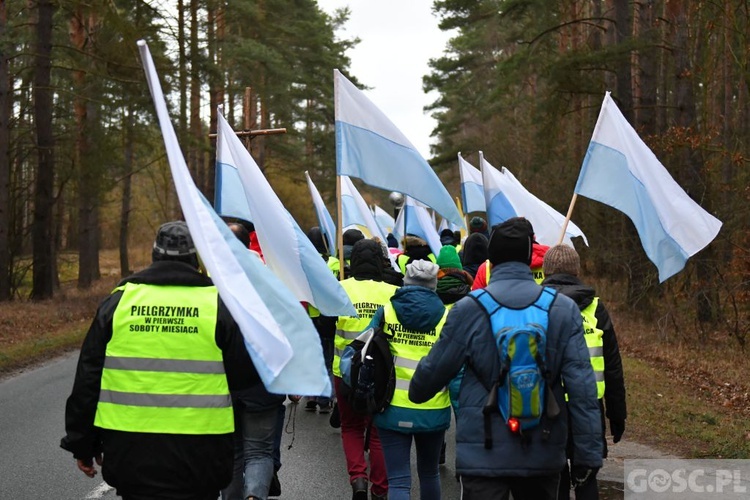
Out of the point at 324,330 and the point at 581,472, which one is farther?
the point at 324,330

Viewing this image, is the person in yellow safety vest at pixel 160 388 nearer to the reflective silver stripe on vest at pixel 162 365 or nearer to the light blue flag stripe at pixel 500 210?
the reflective silver stripe on vest at pixel 162 365

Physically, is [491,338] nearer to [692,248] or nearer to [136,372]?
[136,372]

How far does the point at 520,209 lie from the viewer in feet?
37.5

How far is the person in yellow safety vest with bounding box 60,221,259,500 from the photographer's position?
164 inches

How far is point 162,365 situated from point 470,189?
1158 centimetres

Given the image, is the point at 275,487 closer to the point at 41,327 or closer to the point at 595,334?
the point at 595,334

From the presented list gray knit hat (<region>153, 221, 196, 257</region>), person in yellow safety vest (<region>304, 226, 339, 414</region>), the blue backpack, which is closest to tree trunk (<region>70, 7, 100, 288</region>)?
person in yellow safety vest (<region>304, 226, 339, 414</region>)

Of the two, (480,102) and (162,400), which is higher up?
(480,102)

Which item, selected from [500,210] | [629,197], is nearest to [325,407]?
[500,210]

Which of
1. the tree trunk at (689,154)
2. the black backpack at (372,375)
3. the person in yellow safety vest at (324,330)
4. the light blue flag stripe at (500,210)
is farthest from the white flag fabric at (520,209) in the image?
the black backpack at (372,375)

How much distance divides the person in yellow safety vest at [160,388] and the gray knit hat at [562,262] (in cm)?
229

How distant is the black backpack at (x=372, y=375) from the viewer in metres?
5.97

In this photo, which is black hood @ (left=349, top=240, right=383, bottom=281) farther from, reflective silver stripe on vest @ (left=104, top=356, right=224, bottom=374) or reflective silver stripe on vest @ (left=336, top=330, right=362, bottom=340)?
reflective silver stripe on vest @ (left=104, top=356, right=224, bottom=374)

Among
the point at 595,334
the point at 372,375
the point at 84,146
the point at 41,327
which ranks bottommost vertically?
the point at 41,327
